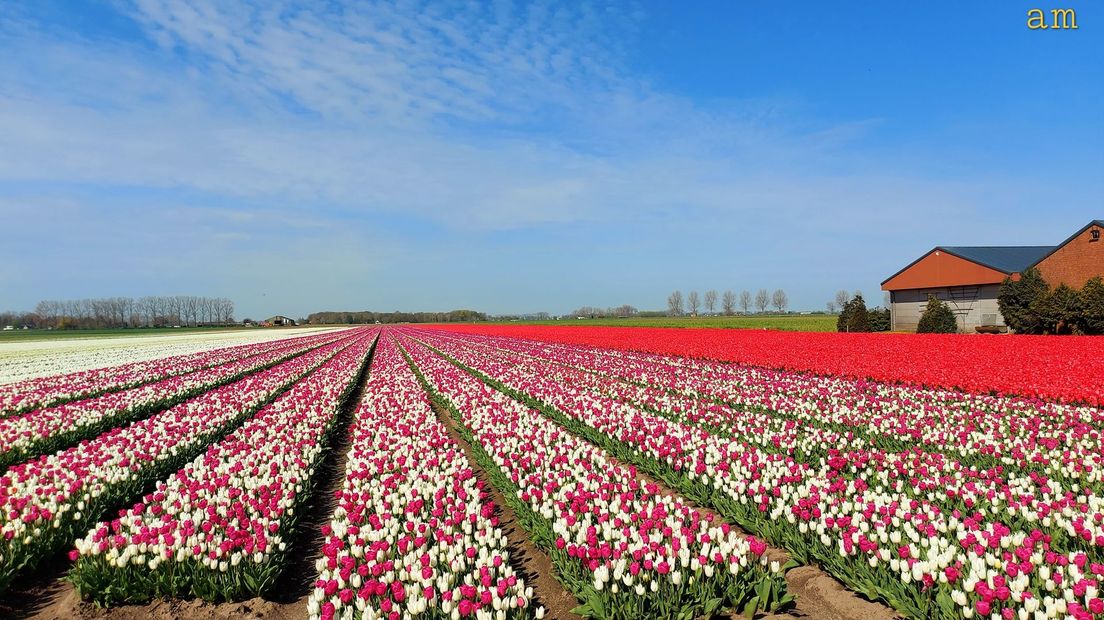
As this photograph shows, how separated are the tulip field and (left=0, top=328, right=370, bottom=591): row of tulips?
0.12 ft

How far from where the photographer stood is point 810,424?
33.4ft

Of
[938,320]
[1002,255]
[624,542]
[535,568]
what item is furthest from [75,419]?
[1002,255]

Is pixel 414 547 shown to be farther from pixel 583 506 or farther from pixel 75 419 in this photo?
pixel 75 419

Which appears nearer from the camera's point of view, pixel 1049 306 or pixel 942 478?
pixel 942 478

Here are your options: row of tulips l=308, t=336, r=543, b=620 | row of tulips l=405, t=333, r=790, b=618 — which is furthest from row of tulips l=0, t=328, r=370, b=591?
row of tulips l=405, t=333, r=790, b=618

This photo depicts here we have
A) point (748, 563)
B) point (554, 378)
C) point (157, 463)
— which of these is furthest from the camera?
point (554, 378)

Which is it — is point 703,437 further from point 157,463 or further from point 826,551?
point 157,463

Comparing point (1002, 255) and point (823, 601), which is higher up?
point (1002, 255)

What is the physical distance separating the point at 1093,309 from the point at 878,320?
19.5 m

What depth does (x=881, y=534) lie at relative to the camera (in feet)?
15.7

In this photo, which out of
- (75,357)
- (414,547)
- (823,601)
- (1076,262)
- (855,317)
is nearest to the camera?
(823,601)

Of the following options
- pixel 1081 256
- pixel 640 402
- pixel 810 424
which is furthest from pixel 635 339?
pixel 1081 256

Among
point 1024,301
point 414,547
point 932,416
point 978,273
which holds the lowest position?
point 414,547

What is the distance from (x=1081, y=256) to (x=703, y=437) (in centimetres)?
4775
